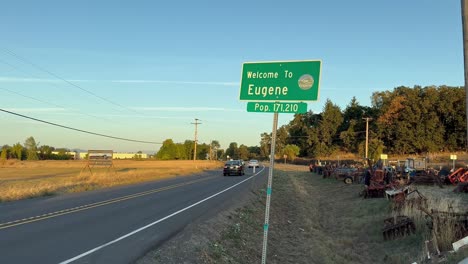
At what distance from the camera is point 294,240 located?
14.8 metres

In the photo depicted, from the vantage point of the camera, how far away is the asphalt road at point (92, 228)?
8505 millimetres

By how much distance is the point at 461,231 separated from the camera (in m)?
10.9

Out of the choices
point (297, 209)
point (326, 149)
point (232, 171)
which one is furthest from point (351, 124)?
Result: point (297, 209)

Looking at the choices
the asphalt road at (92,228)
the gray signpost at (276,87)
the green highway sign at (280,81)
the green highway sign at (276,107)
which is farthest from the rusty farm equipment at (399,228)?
the green highway sign at (280,81)

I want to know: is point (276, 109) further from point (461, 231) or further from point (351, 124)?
A: point (351, 124)

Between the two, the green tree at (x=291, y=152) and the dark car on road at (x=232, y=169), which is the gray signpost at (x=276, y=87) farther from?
the green tree at (x=291, y=152)

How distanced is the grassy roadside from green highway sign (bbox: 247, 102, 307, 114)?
3928 mm

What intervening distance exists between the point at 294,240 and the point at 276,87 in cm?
931

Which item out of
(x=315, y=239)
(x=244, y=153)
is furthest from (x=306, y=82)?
(x=244, y=153)

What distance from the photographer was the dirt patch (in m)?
9.84

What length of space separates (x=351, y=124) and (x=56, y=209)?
9823 centimetres

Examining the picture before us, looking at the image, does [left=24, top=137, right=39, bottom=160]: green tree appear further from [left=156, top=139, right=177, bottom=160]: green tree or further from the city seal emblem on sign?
the city seal emblem on sign

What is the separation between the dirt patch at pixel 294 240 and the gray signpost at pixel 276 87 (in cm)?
360

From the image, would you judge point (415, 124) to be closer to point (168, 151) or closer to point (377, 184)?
point (377, 184)
